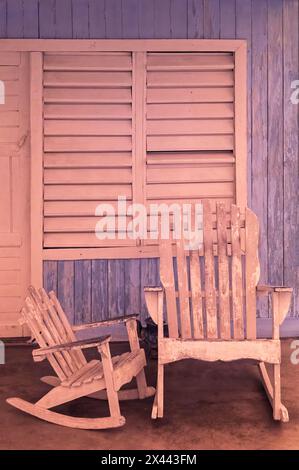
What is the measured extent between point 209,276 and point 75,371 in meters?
1.14

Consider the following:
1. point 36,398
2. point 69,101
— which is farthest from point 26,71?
point 36,398

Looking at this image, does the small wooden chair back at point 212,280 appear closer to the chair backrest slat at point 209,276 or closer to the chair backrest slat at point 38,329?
the chair backrest slat at point 209,276

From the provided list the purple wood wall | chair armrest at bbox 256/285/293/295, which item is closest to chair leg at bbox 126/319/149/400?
chair armrest at bbox 256/285/293/295

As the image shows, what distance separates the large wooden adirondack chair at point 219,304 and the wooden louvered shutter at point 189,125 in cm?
181

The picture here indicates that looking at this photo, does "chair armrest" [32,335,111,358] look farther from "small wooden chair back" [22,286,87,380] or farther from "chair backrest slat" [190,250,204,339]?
"chair backrest slat" [190,250,204,339]

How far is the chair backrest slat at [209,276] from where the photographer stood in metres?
3.99

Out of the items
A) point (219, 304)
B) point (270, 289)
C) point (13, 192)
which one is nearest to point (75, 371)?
point (219, 304)

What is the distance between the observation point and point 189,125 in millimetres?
5965

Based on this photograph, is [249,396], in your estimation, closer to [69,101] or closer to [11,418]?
[11,418]

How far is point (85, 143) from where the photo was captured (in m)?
5.90

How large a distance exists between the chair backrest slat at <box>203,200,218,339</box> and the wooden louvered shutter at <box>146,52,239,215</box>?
73.9 inches

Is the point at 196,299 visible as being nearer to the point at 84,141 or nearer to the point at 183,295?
the point at 183,295

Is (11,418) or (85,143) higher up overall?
(85,143)
